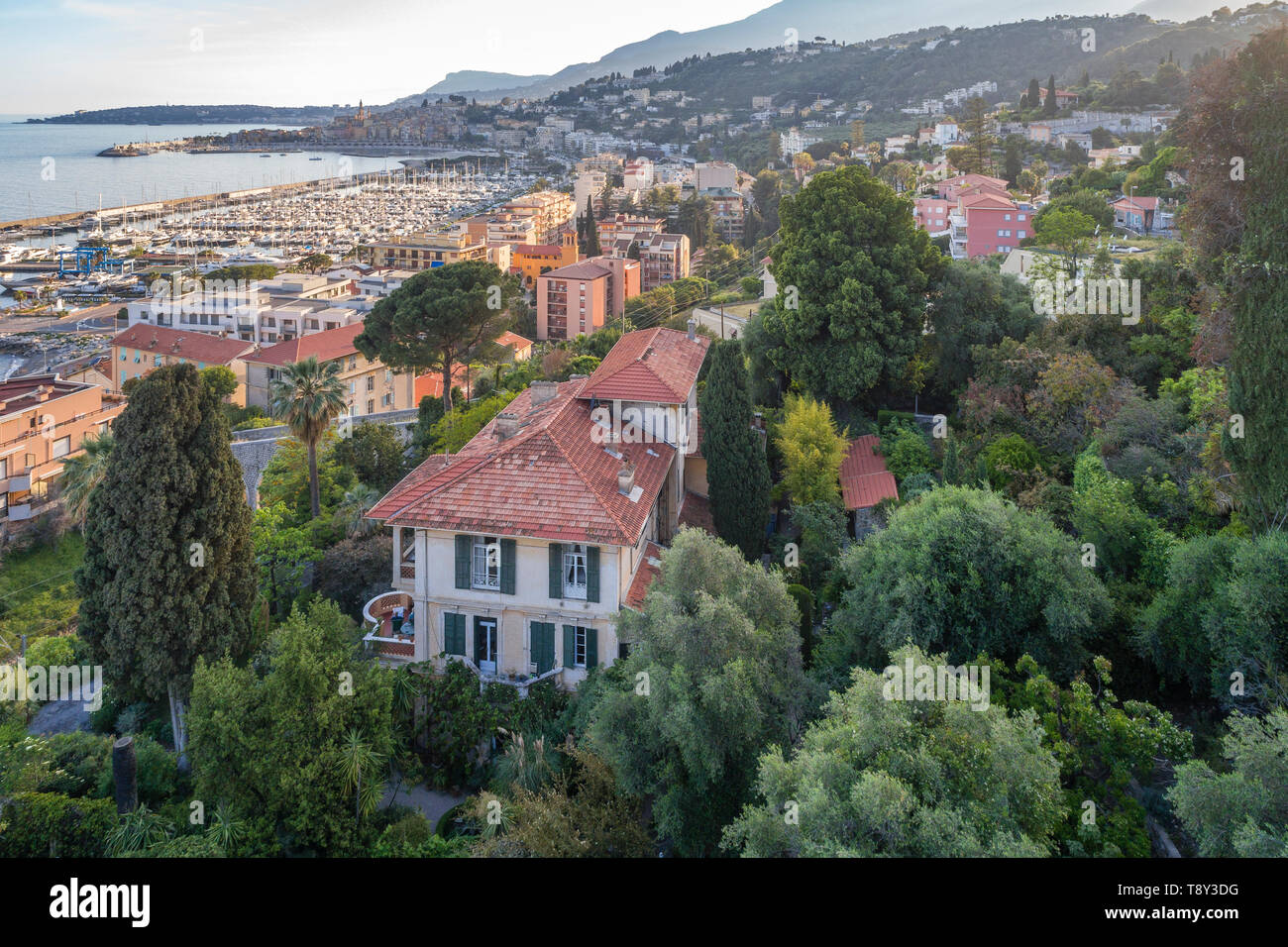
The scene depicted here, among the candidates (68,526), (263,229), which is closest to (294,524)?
(68,526)

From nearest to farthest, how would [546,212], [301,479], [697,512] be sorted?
1. [697,512]
2. [301,479]
3. [546,212]

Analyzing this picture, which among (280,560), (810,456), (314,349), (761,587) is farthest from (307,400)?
(314,349)

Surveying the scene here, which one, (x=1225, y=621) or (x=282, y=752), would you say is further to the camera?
(x=1225, y=621)

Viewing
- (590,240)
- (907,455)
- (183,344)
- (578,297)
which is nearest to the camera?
(907,455)

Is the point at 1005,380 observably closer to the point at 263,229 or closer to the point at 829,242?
the point at 829,242

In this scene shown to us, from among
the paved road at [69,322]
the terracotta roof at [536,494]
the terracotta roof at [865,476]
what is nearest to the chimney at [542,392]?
the terracotta roof at [536,494]

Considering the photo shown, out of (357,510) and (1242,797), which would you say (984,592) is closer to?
(1242,797)

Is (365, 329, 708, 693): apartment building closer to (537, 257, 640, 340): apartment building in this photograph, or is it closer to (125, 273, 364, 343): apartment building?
(125, 273, 364, 343): apartment building
